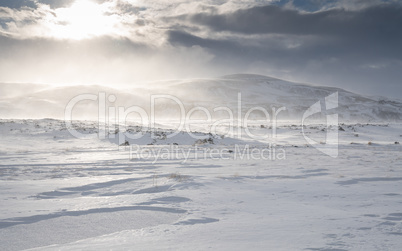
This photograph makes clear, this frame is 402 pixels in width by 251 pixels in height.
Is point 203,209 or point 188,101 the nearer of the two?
point 203,209

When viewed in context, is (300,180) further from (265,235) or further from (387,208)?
(265,235)

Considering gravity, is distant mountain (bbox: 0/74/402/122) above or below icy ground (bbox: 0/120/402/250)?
above

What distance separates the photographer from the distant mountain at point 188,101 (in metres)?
59.9

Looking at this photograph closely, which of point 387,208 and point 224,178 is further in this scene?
point 224,178

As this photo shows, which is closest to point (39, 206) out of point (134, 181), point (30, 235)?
point (30, 235)

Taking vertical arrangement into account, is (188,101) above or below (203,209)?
above

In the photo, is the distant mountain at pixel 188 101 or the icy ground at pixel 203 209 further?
the distant mountain at pixel 188 101

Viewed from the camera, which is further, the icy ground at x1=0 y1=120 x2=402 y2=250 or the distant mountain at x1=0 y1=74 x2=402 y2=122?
the distant mountain at x1=0 y1=74 x2=402 y2=122

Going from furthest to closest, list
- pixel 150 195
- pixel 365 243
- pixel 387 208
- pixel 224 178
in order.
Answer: pixel 224 178 < pixel 150 195 < pixel 387 208 < pixel 365 243

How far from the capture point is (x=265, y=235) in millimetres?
3234

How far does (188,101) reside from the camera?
7588cm

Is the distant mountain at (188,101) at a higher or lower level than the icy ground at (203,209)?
higher

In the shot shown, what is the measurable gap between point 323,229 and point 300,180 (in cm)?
346

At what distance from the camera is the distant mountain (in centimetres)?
5991
